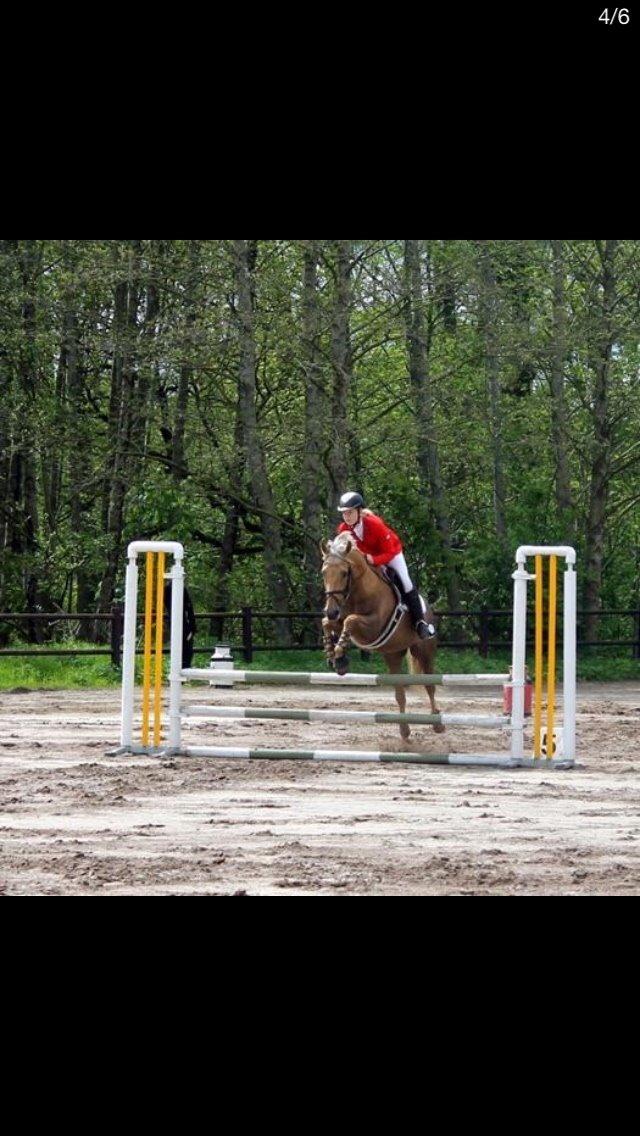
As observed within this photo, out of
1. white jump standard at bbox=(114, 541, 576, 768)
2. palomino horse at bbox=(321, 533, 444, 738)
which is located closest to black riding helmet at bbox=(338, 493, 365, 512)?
palomino horse at bbox=(321, 533, 444, 738)

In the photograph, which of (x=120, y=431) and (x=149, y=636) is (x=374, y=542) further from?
(x=120, y=431)

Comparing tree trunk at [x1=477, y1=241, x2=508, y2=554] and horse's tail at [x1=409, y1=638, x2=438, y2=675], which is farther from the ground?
tree trunk at [x1=477, y1=241, x2=508, y2=554]

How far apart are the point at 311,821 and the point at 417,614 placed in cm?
398

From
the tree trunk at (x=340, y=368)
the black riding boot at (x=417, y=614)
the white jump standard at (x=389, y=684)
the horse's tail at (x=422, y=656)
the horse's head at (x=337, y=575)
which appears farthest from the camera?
the tree trunk at (x=340, y=368)

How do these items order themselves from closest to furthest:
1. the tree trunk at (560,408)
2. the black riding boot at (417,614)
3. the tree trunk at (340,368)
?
the black riding boot at (417,614) → the tree trunk at (340,368) → the tree trunk at (560,408)

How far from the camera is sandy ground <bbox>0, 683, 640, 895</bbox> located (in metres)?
7.74

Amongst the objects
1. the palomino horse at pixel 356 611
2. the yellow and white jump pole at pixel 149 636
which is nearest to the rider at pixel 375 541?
the palomino horse at pixel 356 611

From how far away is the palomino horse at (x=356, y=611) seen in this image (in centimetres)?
1221

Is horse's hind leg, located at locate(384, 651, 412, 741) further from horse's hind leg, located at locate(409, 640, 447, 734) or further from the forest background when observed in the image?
the forest background

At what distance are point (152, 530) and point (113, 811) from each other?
1514 centimetres

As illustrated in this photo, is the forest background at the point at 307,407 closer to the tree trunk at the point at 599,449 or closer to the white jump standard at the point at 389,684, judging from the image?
the tree trunk at the point at 599,449

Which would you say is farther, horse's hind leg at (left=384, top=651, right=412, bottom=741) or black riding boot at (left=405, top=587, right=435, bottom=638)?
horse's hind leg at (left=384, top=651, right=412, bottom=741)

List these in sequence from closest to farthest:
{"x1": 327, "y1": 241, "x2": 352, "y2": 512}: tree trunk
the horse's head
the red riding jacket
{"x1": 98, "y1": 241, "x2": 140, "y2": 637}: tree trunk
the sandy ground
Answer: the sandy ground, the horse's head, the red riding jacket, {"x1": 327, "y1": 241, "x2": 352, "y2": 512}: tree trunk, {"x1": 98, "y1": 241, "x2": 140, "y2": 637}: tree trunk

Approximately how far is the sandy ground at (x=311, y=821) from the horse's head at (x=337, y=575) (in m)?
1.37
